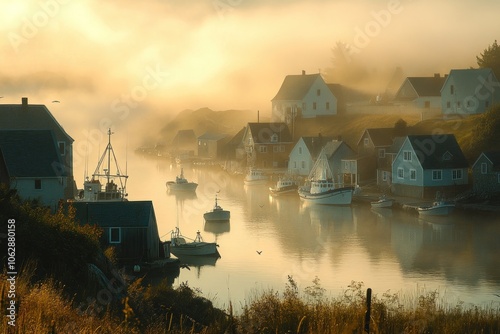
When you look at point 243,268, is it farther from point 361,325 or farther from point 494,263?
point 361,325

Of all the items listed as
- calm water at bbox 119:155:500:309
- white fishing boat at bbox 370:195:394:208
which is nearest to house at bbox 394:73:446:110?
calm water at bbox 119:155:500:309

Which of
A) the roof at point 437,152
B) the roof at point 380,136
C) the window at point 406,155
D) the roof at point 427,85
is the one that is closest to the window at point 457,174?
the roof at point 437,152

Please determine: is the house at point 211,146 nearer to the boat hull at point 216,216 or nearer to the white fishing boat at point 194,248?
the boat hull at point 216,216

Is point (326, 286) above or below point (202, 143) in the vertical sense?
below

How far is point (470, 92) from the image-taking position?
6750 cm

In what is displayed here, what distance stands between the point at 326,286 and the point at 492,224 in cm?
1702

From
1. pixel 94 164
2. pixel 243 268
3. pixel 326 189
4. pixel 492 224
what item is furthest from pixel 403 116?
pixel 243 268

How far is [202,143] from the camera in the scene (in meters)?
95.8

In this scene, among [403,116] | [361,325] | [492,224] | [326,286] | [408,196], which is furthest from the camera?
[403,116]

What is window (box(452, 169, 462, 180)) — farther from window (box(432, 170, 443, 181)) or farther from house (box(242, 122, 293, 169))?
house (box(242, 122, 293, 169))

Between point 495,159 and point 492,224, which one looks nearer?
point 492,224

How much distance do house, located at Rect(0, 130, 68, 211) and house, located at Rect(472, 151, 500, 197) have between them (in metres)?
24.3

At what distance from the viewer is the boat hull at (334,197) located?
2025 inches

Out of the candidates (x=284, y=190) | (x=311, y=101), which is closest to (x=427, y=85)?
(x=311, y=101)
